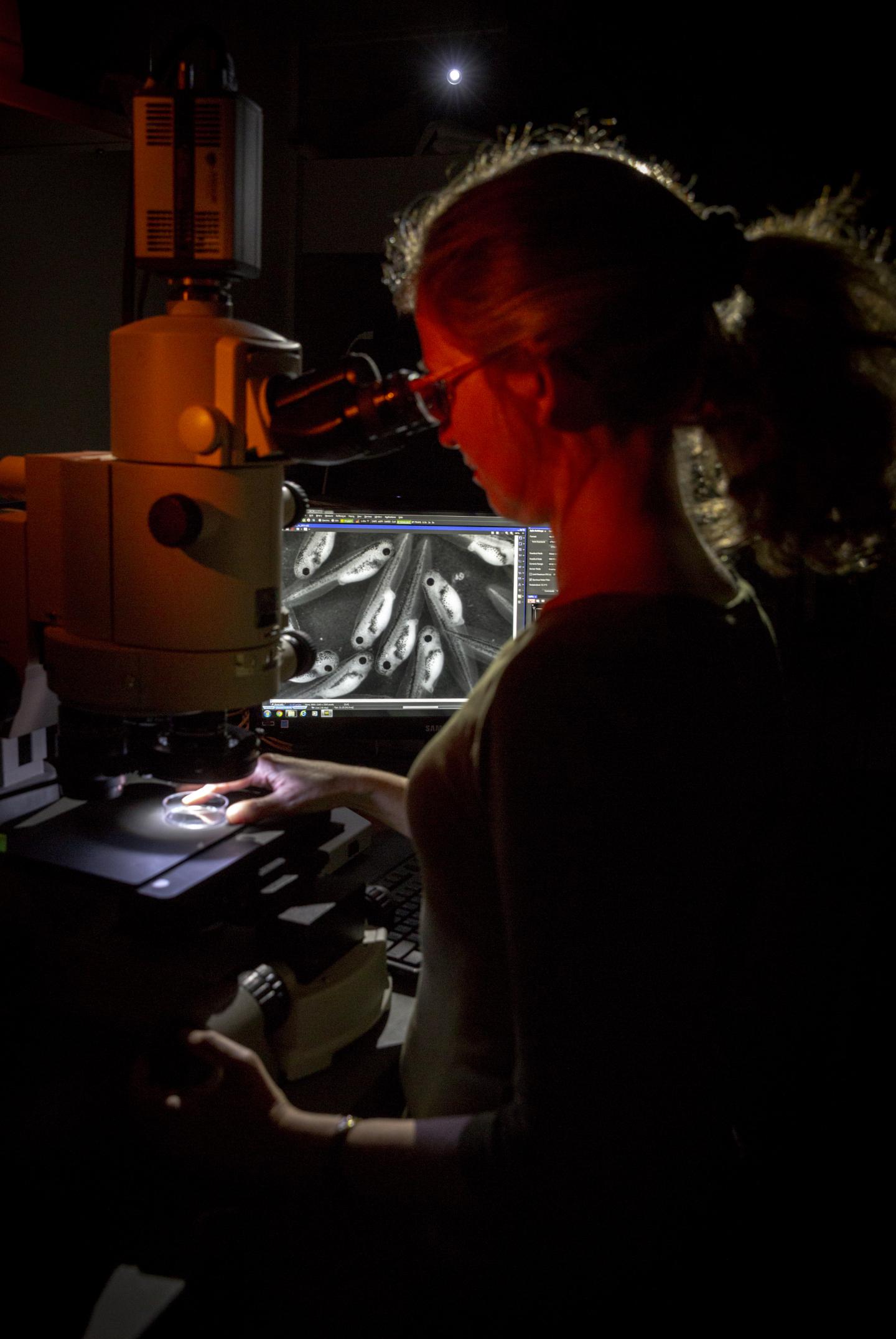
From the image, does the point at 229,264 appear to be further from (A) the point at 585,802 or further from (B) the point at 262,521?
(A) the point at 585,802

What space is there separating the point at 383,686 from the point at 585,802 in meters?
1.06

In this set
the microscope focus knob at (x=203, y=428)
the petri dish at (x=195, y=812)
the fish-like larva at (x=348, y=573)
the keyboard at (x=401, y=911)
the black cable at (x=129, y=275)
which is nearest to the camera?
the microscope focus knob at (x=203, y=428)

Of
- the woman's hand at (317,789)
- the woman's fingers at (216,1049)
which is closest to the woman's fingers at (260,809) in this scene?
the woman's hand at (317,789)

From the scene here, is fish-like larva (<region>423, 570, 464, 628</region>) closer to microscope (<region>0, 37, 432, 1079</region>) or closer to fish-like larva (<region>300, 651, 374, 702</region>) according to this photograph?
fish-like larva (<region>300, 651, 374, 702</region>)

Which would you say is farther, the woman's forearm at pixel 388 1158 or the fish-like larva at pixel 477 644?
the fish-like larva at pixel 477 644

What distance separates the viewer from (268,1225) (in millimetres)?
826

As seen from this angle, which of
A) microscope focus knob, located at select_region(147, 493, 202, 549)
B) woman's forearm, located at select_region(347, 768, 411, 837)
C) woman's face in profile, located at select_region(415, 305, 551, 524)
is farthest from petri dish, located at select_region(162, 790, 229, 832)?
woman's face in profile, located at select_region(415, 305, 551, 524)

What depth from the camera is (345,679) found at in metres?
1.65

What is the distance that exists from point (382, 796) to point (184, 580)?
487mm

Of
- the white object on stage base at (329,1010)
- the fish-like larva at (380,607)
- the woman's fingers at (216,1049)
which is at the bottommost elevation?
the white object on stage base at (329,1010)

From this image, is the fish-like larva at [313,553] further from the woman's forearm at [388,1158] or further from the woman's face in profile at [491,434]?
the woman's forearm at [388,1158]

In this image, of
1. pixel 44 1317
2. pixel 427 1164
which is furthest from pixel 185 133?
pixel 44 1317

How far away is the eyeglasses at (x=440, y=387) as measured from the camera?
2.48 feet

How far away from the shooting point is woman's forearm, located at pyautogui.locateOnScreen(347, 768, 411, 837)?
3.88 feet
